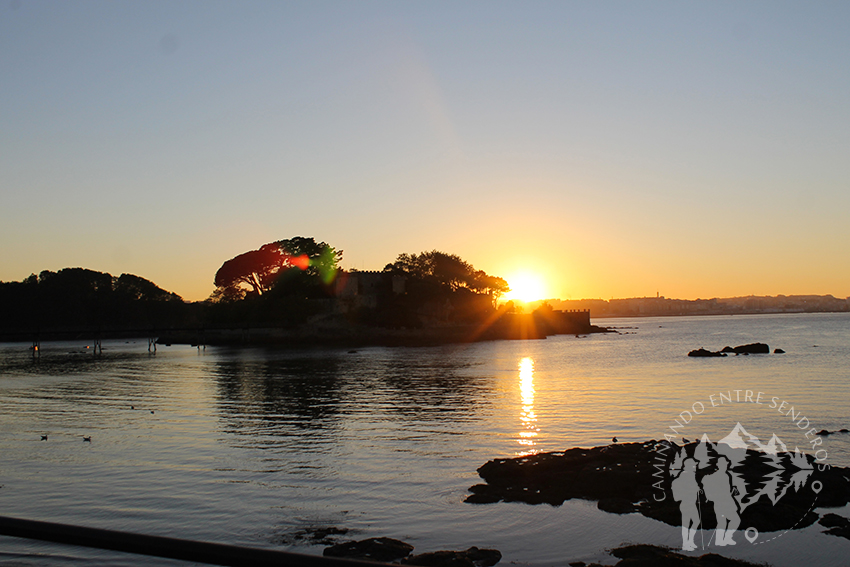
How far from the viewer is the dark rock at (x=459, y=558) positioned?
8.16m

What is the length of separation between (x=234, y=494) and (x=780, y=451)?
12213mm

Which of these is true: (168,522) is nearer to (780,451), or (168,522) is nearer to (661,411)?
(780,451)

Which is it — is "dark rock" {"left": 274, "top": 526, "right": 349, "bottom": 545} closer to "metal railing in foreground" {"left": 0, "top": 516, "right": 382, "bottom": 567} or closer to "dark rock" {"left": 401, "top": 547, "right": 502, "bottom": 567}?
"dark rock" {"left": 401, "top": 547, "right": 502, "bottom": 567}

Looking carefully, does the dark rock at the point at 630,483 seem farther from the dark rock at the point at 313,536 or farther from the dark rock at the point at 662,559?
the dark rock at the point at 313,536

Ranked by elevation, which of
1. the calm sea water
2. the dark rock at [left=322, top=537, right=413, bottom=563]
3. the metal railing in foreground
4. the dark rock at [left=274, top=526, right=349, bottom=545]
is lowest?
the calm sea water

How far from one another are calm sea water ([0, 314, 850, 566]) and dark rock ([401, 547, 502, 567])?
9.3 inches

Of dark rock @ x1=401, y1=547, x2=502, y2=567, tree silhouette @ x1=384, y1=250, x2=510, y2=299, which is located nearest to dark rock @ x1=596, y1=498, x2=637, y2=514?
dark rock @ x1=401, y1=547, x2=502, y2=567

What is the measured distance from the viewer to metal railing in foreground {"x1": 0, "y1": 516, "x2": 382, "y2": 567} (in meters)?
1.91

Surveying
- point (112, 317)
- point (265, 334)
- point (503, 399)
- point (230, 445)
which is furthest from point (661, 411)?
point (112, 317)

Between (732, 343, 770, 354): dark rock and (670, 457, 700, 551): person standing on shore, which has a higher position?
(670, 457, 700, 551): person standing on shore

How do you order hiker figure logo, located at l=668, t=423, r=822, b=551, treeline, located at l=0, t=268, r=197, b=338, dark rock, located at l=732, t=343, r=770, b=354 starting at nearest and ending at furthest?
hiker figure logo, located at l=668, t=423, r=822, b=551, dark rock, located at l=732, t=343, r=770, b=354, treeline, located at l=0, t=268, r=197, b=338

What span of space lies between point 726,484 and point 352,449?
871 centimetres

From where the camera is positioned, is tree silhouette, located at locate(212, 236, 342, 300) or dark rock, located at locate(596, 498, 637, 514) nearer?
dark rock, located at locate(596, 498, 637, 514)

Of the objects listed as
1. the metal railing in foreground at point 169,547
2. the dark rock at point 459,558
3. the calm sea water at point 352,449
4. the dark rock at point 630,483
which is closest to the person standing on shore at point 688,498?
the dark rock at point 630,483
